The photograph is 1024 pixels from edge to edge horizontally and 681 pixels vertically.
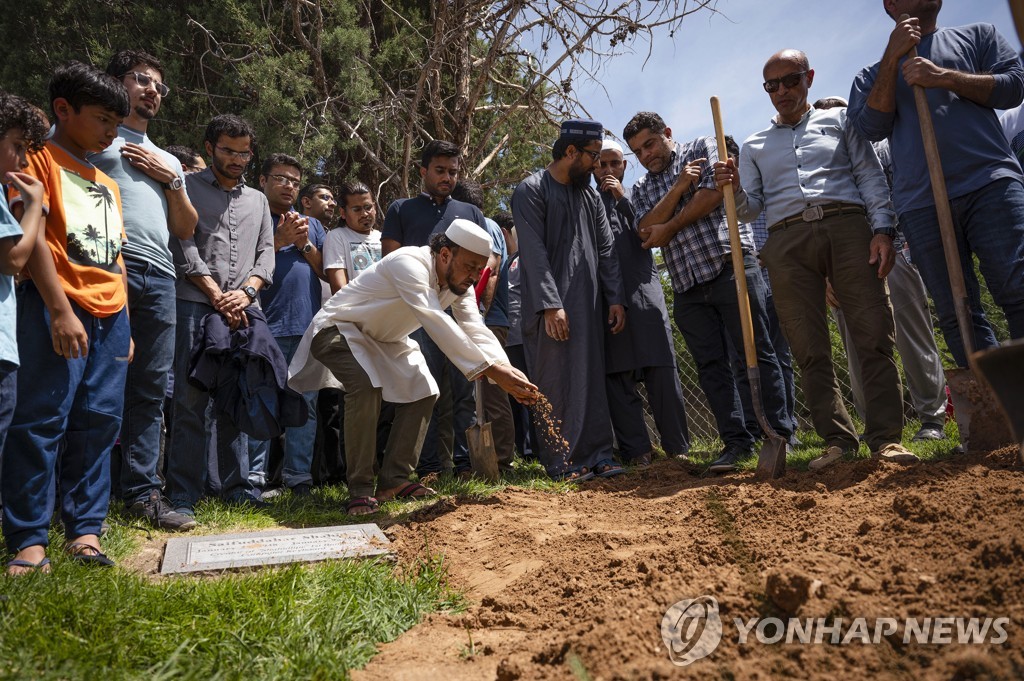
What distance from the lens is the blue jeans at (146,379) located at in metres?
3.77

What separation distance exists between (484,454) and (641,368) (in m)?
1.19

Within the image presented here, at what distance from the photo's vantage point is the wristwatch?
3.99 metres

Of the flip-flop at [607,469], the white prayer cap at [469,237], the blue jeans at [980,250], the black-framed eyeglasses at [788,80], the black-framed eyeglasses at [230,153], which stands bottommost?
the flip-flop at [607,469]

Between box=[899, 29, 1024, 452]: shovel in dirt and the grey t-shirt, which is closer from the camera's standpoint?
box=[899, 29, 1024, 452]: shovel in dirt

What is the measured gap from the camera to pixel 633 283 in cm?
531

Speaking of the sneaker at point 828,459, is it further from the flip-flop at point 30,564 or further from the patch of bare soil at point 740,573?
the flip-flop at point 30,564

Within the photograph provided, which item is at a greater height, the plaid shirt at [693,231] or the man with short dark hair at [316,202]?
the man with short dark hair at [316,202]

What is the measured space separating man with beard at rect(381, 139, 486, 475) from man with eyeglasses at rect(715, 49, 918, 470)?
7.28 feet

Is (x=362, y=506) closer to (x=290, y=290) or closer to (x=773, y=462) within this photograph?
(x=290, y=290)

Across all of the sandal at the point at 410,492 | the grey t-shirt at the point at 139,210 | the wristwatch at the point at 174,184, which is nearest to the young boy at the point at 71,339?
the grey t-shirt at the point at 139,210

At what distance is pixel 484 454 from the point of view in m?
4.89

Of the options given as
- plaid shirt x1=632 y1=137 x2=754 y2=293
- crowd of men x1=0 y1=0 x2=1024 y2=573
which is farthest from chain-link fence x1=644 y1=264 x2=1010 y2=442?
plaid shirt x1=632 y1=137 x2=754 y2=293

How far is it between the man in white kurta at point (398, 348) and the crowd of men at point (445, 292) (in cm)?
2

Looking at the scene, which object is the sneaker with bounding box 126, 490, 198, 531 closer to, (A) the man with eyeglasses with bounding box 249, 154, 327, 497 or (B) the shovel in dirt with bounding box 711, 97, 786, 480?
(A) the man with eyeglasses with bounding box 249, 154, 327, 497
